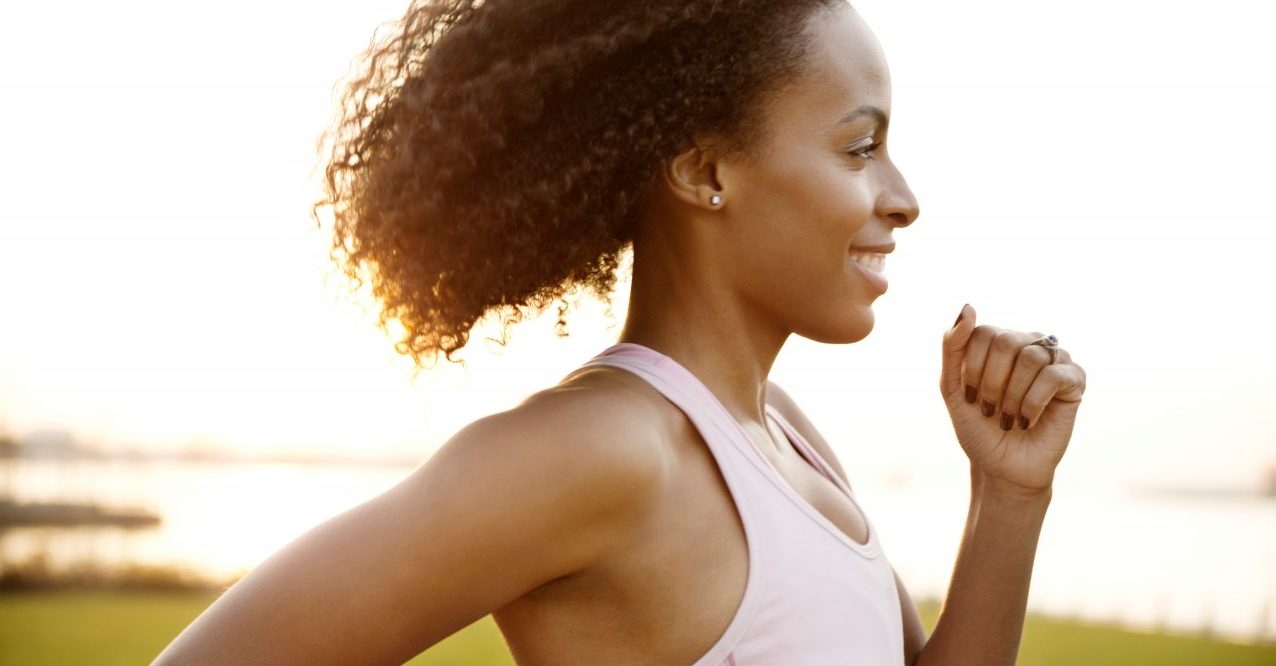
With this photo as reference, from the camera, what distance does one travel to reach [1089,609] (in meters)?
15.4

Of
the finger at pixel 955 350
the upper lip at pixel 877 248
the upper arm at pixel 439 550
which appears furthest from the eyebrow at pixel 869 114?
the upper arm at pixel 439 550

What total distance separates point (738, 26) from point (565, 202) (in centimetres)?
34

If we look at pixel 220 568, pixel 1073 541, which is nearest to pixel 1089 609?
pixel 1073 541

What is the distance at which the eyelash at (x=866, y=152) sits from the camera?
173cm

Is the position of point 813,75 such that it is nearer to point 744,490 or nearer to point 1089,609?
point 744,490

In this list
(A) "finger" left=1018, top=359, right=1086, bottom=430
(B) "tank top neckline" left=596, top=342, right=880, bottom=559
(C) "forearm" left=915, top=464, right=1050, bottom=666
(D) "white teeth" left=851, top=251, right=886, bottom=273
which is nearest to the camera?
(B) "tank top neckline" left=596, top=342, right=880, bottom=559

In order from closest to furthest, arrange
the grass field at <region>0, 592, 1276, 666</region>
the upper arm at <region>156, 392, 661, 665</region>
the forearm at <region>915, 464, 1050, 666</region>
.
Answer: the upper arm at <region>156, 392, 661, 665</region>
the forearm at <region>915, 464, 1050, 666</region>
the grass field at <region>0, 592, 1276, 666</region>

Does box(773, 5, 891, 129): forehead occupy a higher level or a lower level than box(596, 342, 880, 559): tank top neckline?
higher

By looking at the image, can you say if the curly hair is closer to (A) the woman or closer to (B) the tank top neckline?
(A) the woman

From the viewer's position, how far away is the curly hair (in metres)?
1.67

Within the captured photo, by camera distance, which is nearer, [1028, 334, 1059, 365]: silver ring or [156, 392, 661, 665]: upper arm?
[156, 392, 661, 665]: upper arm

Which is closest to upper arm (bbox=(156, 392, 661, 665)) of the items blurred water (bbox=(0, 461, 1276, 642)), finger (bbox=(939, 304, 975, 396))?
finger (bbox=(939, 304, 975, 396))

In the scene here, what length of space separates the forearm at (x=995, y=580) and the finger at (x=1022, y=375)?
6.1 inches

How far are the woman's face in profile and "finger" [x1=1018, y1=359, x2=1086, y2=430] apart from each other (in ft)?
1.16
